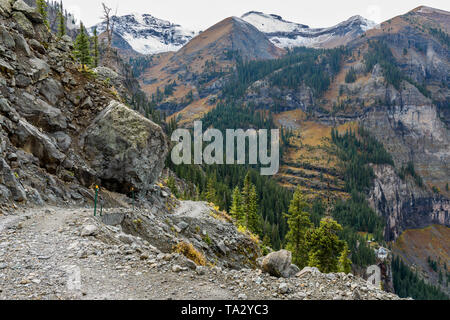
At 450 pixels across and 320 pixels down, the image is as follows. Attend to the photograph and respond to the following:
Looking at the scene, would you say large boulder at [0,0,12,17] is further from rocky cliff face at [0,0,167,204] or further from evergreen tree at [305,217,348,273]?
evergreen tree at [305,217,348,273]

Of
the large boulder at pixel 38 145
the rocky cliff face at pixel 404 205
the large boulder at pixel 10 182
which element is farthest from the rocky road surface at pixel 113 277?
the rocky cliff face at pixel 404 205

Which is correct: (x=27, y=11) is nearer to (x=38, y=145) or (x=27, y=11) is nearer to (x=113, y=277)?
(x=38, y=145)

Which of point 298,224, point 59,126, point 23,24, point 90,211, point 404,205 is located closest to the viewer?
point 90,211

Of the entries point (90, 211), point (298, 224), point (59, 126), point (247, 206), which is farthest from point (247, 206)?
point (90, 211)

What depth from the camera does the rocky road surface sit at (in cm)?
659

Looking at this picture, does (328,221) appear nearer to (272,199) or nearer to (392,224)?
(272,199)

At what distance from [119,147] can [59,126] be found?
415 cm

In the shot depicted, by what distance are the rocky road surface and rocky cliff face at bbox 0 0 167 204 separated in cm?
648

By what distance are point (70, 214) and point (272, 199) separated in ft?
301

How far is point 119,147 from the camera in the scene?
19484 millimetres

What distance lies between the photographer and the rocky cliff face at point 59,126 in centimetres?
1570

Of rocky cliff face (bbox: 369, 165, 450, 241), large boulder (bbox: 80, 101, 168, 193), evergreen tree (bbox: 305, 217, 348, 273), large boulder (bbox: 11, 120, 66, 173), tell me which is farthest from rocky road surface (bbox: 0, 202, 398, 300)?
rocky cliff face (bbox: 369, 165, 450, 241)

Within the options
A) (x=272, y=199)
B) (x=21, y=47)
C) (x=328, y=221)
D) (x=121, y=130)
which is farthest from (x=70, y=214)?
(x=272, y=199)

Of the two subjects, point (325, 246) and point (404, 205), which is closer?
point (325, 246)
